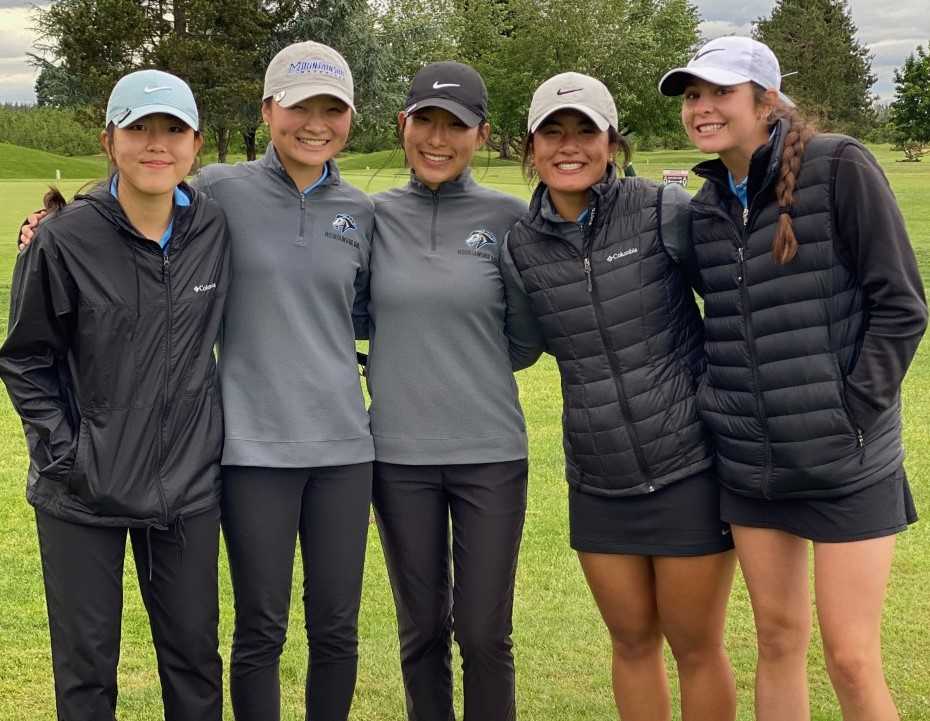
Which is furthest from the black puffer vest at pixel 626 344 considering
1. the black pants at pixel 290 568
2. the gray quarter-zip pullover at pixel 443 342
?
the black pants at pixel 290 568

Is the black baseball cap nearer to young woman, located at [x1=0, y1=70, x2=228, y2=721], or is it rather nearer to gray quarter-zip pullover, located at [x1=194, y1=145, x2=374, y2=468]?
gray quarter-zip pullover, located at [x1=194, y1=145, x2=374, y2=468]

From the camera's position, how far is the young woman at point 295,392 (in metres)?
3.58

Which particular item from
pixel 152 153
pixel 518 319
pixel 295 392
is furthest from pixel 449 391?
pixel 152 153

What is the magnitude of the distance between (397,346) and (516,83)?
55148mm

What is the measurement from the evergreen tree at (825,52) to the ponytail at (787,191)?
2542 inches

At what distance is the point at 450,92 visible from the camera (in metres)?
3.76

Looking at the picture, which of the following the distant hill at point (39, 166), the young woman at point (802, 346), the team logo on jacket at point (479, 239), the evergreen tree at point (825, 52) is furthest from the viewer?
the evergreen tree at point (825, 52)

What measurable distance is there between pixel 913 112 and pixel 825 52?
58.1 ft

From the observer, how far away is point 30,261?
128 inches

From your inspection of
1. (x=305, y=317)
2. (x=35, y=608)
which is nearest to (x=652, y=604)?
(x=305, y=317)

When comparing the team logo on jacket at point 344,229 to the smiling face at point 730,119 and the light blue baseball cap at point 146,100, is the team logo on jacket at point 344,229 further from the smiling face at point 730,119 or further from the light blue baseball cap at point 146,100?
the smiling face at point 730,119

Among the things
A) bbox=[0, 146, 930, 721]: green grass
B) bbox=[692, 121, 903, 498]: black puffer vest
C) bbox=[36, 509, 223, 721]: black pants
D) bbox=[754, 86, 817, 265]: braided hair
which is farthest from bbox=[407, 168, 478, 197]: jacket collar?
bbox=[36, 509, 223, 721]: black pants

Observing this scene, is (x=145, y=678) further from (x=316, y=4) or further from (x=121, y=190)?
(x=316, y=4)

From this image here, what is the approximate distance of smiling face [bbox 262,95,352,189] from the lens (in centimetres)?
370
